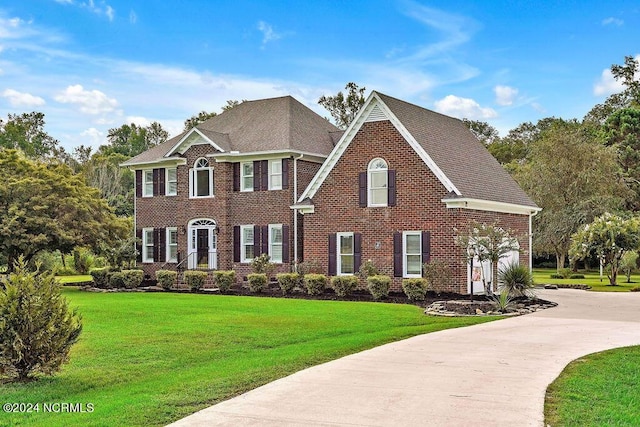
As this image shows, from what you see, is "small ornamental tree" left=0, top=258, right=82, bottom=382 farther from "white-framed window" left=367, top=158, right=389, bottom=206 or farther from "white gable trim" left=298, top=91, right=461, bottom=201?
"white-framed window" left=367, top=158, right=389, bottom=206

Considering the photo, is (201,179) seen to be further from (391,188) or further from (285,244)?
(391,188)

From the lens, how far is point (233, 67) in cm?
3056

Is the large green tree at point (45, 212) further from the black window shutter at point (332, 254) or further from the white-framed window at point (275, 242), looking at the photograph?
the black window shutter at point (332, 254)

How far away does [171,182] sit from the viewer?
111 ft

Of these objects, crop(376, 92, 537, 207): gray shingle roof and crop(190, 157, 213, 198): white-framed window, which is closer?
crop(376, 92, 537, 207): gray shingle roof

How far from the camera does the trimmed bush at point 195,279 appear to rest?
29.2 meters

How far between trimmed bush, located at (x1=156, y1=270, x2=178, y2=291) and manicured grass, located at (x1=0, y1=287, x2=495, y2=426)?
7022 millimetres

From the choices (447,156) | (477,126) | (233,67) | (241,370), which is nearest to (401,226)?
(447,156)

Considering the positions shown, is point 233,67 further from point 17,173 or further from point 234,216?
point 17,173

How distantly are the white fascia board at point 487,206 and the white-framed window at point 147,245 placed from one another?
50.1ft

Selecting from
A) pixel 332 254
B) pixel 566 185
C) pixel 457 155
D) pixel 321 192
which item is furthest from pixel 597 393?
pixel 566 185

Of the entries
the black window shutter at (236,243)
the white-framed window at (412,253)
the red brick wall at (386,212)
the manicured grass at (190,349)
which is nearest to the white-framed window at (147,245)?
the black window shutter at (236,243)

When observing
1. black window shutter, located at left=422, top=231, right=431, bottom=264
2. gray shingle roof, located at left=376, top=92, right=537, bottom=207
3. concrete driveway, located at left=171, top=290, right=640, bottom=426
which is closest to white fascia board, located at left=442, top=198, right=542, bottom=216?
gray shingle roof, located at left=376, top=92, right=537, bottom=207

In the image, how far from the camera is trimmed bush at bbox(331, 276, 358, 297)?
81.8 ft
